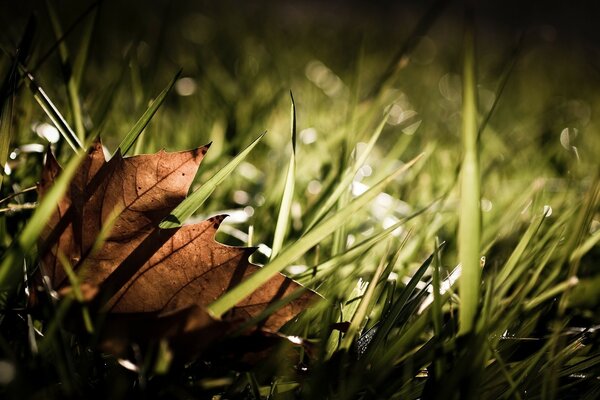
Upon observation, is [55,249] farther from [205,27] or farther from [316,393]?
[205,27]

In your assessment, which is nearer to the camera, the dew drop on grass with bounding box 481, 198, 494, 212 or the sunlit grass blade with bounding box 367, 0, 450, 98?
the sunlit grass blade with bounding box 367, 0, 450, 98

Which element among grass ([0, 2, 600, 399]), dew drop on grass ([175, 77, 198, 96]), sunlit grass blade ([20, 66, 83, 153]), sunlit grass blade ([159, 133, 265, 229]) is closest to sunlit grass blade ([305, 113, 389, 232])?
grass ([0, 2, 600, 399])

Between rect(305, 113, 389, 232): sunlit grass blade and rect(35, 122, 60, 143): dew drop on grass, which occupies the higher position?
rect(305, 113, 389, 232): sunlit grass blade

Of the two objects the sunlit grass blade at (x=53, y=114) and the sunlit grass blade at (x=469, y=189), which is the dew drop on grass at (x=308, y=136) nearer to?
the sunlit grass blade at (x=53, y=114)

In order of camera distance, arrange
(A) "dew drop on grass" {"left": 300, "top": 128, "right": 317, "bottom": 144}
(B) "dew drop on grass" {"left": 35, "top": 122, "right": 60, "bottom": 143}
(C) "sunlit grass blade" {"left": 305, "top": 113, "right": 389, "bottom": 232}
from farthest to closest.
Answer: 1. (A) "dew drop on grass" {"left": 300, "top": 128, "right": 317, "bottom": 144}
2. (B) "dew drop on grass" {"left": 35, "top": 122, "right": 60, "bottom": 143}
3. (C) "sunlit grass blade" {"left": 305, "top": 113, "right": 389, "bottom": 232}

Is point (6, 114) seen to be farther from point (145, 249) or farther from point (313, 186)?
point (313, 186)

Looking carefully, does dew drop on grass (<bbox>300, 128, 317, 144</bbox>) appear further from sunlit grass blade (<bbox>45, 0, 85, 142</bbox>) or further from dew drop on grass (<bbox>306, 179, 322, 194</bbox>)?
sunlit grass blade (<bbox>45, 0, 85, 142</bbox>)

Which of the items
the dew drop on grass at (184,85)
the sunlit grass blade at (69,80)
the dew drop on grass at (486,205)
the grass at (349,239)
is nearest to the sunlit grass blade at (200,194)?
the grass at (349,239)
